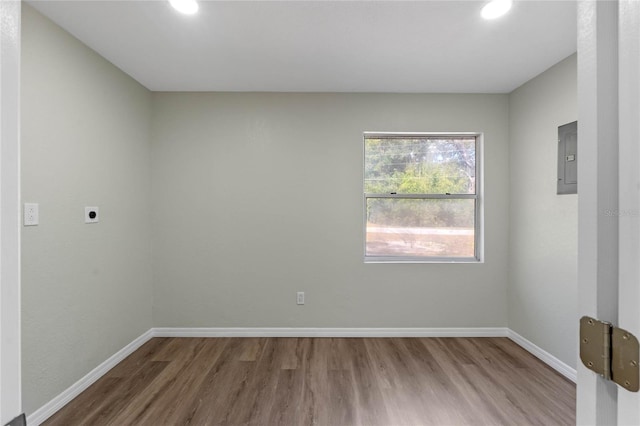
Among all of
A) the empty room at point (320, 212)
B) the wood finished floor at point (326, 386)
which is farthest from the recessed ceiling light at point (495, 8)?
the wood finished floor at point (326, 386)

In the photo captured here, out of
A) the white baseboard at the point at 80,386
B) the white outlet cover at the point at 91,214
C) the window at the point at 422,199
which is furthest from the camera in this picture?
the window at the point at 422,199

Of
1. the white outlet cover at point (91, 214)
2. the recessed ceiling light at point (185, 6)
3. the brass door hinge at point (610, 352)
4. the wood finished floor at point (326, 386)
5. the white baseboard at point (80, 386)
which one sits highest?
the recessed ceiling light at point (185, 6)

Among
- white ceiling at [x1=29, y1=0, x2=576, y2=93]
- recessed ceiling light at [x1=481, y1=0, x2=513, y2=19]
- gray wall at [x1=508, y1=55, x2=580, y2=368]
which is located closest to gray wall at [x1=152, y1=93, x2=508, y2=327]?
gray wall at [x1=508, y1=55, x2=580, y2=368]

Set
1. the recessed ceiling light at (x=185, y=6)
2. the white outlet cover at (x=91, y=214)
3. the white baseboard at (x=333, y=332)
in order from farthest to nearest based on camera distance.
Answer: the white baseboard at (x=333, y=332), the white outlet cover at (x=91, y=214), the recessed ceiling light at (x=185, y=6)

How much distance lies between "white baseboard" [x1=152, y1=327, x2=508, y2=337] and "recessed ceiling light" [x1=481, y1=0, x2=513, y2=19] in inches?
108

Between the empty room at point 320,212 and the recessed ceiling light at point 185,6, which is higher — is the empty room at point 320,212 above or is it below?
below

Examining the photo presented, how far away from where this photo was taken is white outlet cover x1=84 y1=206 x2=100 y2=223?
7.43 ft

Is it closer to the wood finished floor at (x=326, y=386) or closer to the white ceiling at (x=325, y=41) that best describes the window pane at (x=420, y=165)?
the white ceiling at (x=325, y=41)

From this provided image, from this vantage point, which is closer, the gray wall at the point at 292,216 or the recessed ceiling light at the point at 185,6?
the recessed ceiling light at the point at 185,6

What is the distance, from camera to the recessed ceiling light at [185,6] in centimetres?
176

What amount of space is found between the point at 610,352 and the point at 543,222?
2.68m

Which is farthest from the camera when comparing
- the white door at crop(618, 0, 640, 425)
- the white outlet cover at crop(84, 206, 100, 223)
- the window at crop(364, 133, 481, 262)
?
the window at crop(364, 133, 481, 262)

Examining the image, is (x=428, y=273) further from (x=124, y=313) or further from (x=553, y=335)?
(x=124, y=313)

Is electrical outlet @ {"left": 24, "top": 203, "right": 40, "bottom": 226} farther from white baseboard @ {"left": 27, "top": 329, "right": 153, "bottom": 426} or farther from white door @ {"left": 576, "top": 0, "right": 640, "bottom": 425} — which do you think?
white door @ {"left": 576, "top": 0, "right": 640, "bottom": 425}
